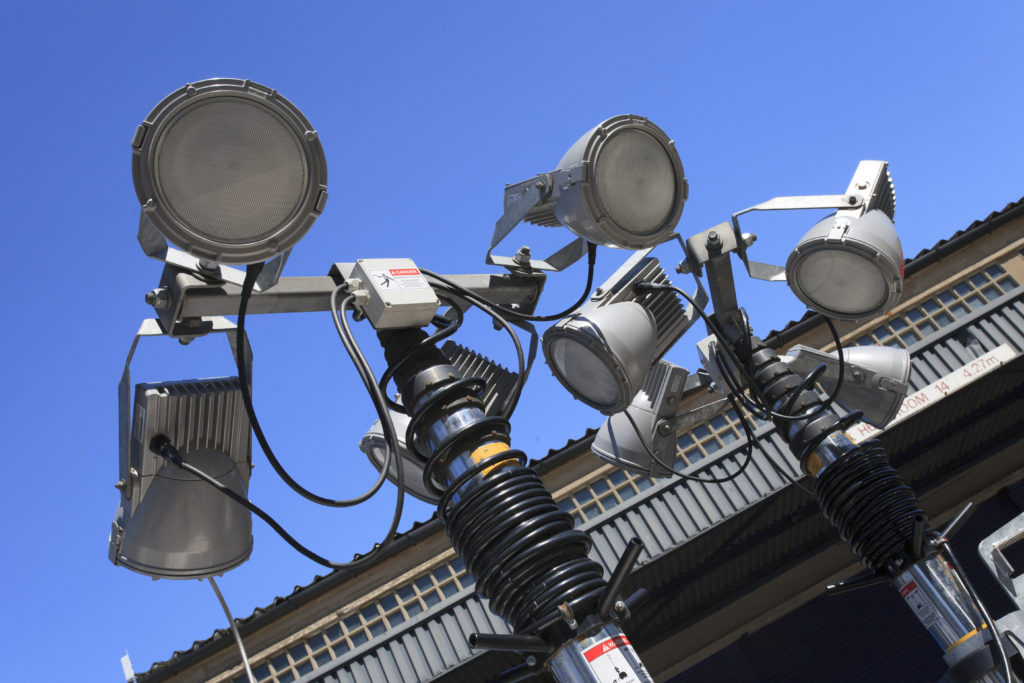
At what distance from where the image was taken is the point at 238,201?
2541mm

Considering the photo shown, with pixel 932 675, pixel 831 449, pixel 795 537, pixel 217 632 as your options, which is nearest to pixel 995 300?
pixel 795 537

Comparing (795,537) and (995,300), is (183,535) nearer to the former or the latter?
(795,537)

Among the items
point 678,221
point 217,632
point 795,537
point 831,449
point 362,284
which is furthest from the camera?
point 795,537

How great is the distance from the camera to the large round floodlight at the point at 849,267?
→ 4.43m

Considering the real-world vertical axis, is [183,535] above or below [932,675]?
above

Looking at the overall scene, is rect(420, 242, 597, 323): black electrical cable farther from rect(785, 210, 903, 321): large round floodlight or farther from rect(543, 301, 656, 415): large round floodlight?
rect(785, 210, 903, 321): large round floodlight

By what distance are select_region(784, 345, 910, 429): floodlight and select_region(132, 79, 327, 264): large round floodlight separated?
11.8 feet

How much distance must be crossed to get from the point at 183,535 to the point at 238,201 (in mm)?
1168

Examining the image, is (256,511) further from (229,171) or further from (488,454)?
(229,171)

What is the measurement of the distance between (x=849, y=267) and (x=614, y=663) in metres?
3.00

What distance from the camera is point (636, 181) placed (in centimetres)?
352

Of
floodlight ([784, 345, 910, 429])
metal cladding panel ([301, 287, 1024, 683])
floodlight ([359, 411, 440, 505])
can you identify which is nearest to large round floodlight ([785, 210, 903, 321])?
floodlight ([784, 345, 910, 429])

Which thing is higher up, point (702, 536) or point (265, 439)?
point (702, 536)

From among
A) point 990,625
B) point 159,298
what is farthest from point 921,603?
point 159,298
